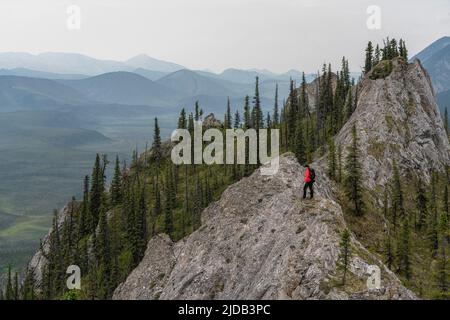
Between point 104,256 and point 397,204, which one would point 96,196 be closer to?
point 104,256

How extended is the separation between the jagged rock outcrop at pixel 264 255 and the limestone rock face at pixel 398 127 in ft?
131

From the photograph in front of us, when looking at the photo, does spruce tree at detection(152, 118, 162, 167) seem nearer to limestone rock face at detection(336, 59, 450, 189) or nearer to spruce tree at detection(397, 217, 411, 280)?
limestone rock face at detection(336, 59, 450, 189)

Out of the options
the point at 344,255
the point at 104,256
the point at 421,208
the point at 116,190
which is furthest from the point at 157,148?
the point at 344,255

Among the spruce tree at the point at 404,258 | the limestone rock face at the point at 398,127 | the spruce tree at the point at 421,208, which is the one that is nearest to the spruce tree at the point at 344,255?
the spruce tree at the point at 404,258

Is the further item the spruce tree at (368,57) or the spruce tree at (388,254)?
the spruce tree at (368,57)

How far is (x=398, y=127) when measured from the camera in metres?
106

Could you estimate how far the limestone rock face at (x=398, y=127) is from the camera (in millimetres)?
97500

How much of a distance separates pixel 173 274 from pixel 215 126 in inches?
4990

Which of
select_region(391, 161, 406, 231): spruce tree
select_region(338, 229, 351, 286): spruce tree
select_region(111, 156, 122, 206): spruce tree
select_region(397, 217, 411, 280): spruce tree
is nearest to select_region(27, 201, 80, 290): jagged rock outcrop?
select_region(111, 156, 122, 206): spruce tree

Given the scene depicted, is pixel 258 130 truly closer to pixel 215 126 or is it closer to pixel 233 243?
pixel 215 126

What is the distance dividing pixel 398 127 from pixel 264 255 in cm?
7349

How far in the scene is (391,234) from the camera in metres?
76.9

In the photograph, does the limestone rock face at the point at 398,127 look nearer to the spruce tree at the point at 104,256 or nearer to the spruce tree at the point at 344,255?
the spruce tree at the point at 344,255
